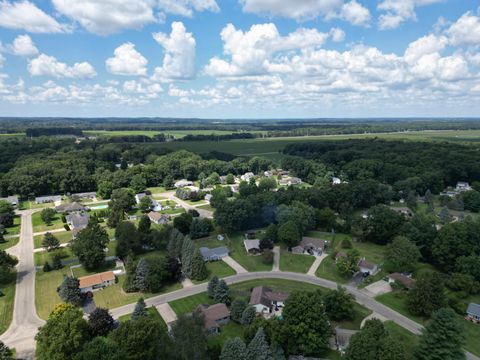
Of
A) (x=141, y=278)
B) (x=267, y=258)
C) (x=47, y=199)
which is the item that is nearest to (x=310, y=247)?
(x=267, y=258)

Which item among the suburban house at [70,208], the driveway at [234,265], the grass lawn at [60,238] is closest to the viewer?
the driveway at [234,265]

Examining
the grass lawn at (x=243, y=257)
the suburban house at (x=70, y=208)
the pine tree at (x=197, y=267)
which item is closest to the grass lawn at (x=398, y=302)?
the grass lawn at (x=243, y=257)

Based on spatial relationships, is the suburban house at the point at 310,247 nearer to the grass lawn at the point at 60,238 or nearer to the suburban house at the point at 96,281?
the suburban house at the point at 96,281

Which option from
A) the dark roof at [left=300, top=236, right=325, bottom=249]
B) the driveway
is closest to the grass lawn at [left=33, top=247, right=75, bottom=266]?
the driveway

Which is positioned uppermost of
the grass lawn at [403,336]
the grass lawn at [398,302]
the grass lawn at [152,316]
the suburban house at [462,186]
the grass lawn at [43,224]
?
Answer: the suburban house at [462,186]

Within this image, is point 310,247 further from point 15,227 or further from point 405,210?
point 15,227

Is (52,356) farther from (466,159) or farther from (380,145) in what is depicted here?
(380,145)
